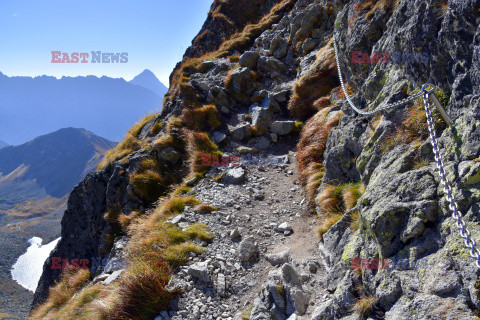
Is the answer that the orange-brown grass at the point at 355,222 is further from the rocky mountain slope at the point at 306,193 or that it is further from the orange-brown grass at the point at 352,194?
the orange-brown grass at the point at 352,194

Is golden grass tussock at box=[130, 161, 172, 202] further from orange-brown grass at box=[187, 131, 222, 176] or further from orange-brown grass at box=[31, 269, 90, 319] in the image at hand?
orange-brown grass at box=[31, 269, 90, 319]

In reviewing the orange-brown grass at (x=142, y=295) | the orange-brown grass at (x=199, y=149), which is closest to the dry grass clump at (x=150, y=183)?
the orange-brown grass at (x=199, y=149)

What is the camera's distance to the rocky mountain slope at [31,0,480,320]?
3855mm

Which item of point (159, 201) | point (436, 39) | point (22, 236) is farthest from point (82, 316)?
point (22, 236)

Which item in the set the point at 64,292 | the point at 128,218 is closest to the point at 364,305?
the point at 128,218

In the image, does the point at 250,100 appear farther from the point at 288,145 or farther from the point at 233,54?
the point at 233,54

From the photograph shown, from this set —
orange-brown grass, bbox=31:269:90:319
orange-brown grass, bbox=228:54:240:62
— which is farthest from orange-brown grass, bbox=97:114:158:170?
orange-brown grass, bbox=228:54:240:62

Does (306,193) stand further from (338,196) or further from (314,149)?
(338,196)

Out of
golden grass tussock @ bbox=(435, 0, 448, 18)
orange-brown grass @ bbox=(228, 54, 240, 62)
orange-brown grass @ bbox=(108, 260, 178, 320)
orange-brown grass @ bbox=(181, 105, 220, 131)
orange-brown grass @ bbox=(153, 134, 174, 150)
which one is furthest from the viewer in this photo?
orange-brown grass @ bbox=(228, 54, 240, 62)

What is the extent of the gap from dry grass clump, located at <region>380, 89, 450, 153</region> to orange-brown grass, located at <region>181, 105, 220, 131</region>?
34.8 ft

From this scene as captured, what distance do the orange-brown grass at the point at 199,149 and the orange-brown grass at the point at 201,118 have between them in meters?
1.04

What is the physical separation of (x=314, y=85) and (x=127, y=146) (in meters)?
11.3

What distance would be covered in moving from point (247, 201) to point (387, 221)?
242 inches

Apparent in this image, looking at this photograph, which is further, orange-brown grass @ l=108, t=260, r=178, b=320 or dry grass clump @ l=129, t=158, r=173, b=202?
dry grass clump @ l=129, t=158, r=173, b=202
